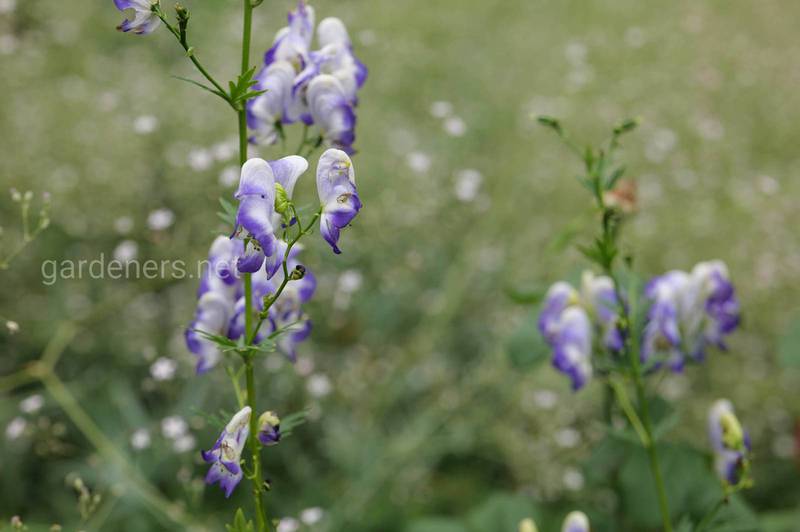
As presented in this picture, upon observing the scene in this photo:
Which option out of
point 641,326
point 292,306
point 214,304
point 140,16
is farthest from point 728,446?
point 140,16

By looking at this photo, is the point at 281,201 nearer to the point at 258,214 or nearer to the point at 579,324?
the point at 258,214

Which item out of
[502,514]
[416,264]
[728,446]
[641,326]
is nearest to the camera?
[728,446]

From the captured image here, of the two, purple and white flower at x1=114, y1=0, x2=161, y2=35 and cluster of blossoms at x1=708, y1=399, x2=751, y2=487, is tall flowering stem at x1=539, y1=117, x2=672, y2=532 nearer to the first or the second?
cluster of blossoms at x1=708, y1=399, x2=751, y2=487

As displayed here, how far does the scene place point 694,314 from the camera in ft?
5.12

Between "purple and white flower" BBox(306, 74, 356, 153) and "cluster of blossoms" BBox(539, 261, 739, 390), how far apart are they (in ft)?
1.93

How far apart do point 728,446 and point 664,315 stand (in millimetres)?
322

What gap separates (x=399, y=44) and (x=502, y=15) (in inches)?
47.1

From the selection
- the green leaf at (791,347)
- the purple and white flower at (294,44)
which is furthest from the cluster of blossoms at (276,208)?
the green leaf at (791,347)

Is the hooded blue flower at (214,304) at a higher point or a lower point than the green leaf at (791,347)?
higher

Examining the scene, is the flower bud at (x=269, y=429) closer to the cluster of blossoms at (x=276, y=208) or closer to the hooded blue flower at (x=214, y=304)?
the cluster of blossoms at (x=276, y=208)

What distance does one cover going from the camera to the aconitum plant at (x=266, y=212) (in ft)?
2.72

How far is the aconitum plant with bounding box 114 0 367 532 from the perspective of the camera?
0.83 m

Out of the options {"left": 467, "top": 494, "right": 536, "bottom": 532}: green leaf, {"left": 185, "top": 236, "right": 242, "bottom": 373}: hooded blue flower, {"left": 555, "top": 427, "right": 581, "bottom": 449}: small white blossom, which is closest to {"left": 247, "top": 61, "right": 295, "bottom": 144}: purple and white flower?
{"left": 185, "top": 236, "right": 242, "bottom": 373}: hooded blue flower
